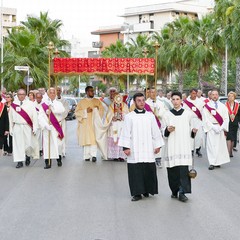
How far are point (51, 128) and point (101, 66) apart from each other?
1914 millimetres

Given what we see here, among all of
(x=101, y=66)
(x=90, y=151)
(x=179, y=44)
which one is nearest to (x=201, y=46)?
(x=179, y=44)

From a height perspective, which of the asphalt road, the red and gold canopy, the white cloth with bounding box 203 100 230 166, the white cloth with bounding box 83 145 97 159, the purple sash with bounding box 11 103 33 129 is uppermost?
the red and gold canopy

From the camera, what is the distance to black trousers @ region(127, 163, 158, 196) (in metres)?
9.03

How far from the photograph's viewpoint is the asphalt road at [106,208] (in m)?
7.04

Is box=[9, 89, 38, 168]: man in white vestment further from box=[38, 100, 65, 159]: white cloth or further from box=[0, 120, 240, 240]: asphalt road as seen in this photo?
box=[0, 120, 240, 240]: asphalt road

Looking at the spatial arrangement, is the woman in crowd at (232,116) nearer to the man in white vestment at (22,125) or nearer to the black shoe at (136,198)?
the man in white vestment at (22,125)

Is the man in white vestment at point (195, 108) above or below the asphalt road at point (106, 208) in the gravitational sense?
above

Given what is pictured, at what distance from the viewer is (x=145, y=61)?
1399 centimetres

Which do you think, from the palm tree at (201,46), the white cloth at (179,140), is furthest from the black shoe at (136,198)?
the palm tree at (201,46)

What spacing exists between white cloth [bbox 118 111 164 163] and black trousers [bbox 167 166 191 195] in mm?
406

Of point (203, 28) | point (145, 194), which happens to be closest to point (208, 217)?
point (145, 194)

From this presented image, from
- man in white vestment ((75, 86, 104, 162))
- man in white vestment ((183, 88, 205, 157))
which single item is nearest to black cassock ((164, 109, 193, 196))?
man in white vestment ((75, 86, 104, 162))

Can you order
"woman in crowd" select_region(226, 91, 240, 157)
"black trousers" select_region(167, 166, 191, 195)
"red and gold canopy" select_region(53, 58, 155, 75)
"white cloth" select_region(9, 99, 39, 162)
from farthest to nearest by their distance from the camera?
1. "woman in crowd" select_region(226, 91, 240, 157)
2. "red and gold canopy" select_region(53, 58, 155, 75)
3. "white cloth" select_region(9, 99, 39, 162)
4. "black trousers" select_region(167, 166, 191, 195)

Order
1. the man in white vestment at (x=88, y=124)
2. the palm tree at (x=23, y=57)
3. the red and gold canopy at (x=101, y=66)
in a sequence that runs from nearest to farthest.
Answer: the red and gold canopy at (x=101, y=66)
the man in white vestment at (x=88, y=124)
the palm tree at (x=23, y=57)
